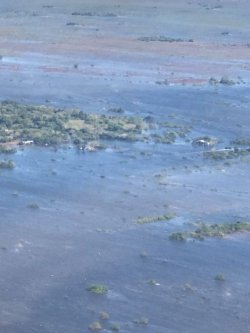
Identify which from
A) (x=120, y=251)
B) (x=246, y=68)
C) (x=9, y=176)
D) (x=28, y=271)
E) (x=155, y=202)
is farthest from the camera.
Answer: (x=246, y=68)

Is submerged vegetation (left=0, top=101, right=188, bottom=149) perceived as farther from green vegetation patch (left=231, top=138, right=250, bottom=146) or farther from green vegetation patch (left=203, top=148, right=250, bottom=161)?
green vegetation patch (left=203, top=148, right=250, bottom=161)

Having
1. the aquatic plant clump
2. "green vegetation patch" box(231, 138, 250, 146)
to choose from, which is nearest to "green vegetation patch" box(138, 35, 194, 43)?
the aquatic plant clump

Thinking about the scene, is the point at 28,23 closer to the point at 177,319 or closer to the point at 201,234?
the point at 201,234

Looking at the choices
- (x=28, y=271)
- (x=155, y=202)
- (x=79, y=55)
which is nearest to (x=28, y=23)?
(x=79, y=55)

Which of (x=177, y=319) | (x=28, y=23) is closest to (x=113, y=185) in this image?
(x=177, y=319)

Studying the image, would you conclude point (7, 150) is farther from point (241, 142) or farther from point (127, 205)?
point (241, 142)

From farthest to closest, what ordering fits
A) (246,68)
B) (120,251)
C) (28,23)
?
(28,23)
(246,68)
(120,251)

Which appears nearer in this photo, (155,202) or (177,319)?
(177,319)
